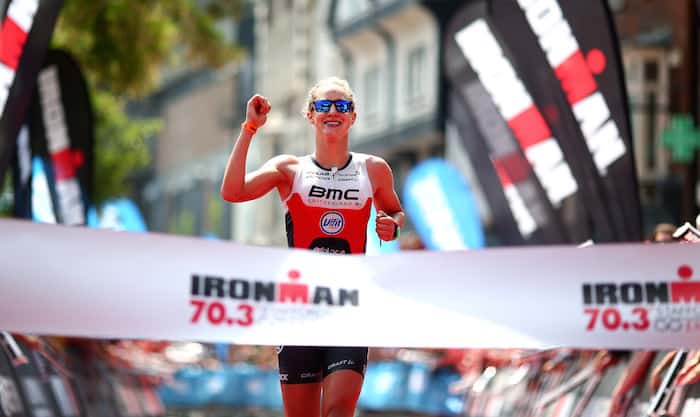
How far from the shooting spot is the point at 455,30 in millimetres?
16594

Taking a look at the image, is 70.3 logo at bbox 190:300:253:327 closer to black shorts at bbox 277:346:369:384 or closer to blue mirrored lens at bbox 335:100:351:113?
black shorts at bbox 277:346:369:384

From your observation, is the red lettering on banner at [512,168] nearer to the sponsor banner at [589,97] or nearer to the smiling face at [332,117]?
the sponsor banner at [589,97]

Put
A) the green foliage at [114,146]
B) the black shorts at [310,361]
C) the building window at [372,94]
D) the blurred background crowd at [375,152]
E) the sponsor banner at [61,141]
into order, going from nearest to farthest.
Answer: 1. the black shorts at [310,361]
2. the blurred background crowd at [375,152]
3. the sponsor banner at [61,141]
4. the green foliage at [114,146]
5. the building window at [372,94]

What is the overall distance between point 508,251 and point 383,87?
4492cm

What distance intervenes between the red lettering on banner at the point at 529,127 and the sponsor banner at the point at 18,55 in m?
4.70

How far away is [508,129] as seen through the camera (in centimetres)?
1602

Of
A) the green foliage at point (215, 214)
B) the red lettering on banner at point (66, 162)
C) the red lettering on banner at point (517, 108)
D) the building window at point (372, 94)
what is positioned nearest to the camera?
the red lettering on banner at point (517, 108)

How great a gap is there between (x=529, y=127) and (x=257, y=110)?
7.36 metres

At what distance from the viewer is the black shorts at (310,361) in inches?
328

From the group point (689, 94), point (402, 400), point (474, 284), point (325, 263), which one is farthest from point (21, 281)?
point (402, 400)

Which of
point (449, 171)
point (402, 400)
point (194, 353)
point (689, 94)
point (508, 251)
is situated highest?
point (508, 251)

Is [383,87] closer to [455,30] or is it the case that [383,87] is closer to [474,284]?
[455,30]

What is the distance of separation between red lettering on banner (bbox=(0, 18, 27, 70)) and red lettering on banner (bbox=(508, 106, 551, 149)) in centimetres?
489

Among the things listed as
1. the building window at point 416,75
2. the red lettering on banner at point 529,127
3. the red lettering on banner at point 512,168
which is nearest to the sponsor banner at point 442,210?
the red lettering on banner at point 512,168
